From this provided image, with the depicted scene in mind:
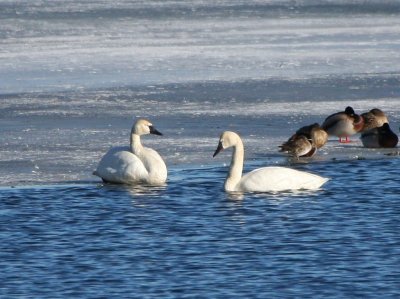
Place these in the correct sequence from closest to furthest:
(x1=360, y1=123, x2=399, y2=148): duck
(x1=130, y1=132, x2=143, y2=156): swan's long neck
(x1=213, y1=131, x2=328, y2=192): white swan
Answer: (x1=213, y1=131, x2=328, y2=192): white swan → (x1=130, y1=132, x2=143, y2=156): swan's long neck → (x1=360, y1=123, x2=399, y2=148): duck

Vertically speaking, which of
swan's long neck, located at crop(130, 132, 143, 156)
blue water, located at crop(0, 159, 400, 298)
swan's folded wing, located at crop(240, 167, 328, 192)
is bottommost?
blue water, located at crop(0, 159, 400, 298)

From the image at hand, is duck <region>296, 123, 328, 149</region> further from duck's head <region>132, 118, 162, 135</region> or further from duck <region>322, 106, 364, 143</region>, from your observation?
duck's head <region>132, 118, 162, 135</region>

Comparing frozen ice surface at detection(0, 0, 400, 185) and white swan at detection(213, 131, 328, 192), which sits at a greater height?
frozen ice surface at detection(0, 0, 400, 185)

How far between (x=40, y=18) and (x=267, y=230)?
58.4ft

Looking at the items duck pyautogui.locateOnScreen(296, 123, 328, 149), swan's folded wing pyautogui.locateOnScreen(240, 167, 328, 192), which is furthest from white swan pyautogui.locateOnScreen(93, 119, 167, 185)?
duck pyautogui.locateOnScreen(296, 123, 328, 149)

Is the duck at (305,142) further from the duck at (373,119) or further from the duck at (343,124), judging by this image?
the duck at (373,119)

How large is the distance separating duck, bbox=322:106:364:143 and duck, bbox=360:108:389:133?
0.08m

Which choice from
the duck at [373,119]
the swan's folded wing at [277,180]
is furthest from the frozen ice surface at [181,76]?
the swan's folded wing at [277,180]

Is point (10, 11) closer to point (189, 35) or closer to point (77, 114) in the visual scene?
point (189, 35)

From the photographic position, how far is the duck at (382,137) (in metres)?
12.6

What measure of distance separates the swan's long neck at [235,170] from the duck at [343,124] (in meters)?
2.31

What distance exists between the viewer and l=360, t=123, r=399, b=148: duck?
41.3ft

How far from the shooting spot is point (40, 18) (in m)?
26.1

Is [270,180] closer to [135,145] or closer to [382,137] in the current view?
[135,145]
